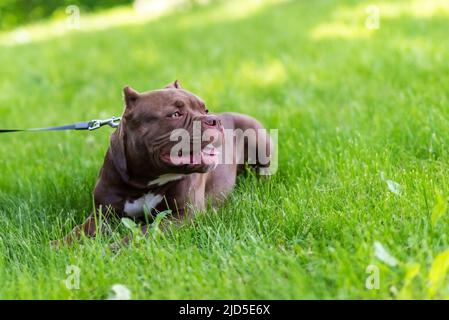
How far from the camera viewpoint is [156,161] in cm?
Answer: 351

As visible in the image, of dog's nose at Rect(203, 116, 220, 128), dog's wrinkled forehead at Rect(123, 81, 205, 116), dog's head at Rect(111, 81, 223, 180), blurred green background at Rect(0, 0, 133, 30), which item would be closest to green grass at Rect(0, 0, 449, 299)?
dog's head at Rect(111, 81, 223, 180)

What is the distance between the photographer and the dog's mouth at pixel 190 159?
346cm

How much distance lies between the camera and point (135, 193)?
3.75 meters

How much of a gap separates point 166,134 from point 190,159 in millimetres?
175

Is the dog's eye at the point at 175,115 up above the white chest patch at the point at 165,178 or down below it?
above

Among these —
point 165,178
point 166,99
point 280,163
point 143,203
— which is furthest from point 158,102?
point 280,163

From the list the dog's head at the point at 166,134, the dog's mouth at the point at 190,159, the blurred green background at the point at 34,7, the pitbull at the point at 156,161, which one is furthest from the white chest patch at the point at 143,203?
Answer: the blurred green background at the point at 34,7

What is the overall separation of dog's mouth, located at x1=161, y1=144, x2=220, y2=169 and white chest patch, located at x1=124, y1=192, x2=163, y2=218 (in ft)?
1.20

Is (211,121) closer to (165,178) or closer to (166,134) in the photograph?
(166,134)

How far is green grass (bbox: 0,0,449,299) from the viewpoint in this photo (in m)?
2.85

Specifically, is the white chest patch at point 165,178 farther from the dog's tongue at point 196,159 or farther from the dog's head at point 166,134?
the dog's tongue at point 196,159

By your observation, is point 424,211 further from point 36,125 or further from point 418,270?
point 36,125

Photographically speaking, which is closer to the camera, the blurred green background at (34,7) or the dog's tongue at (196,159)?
the dog's tongue at (196,159)
